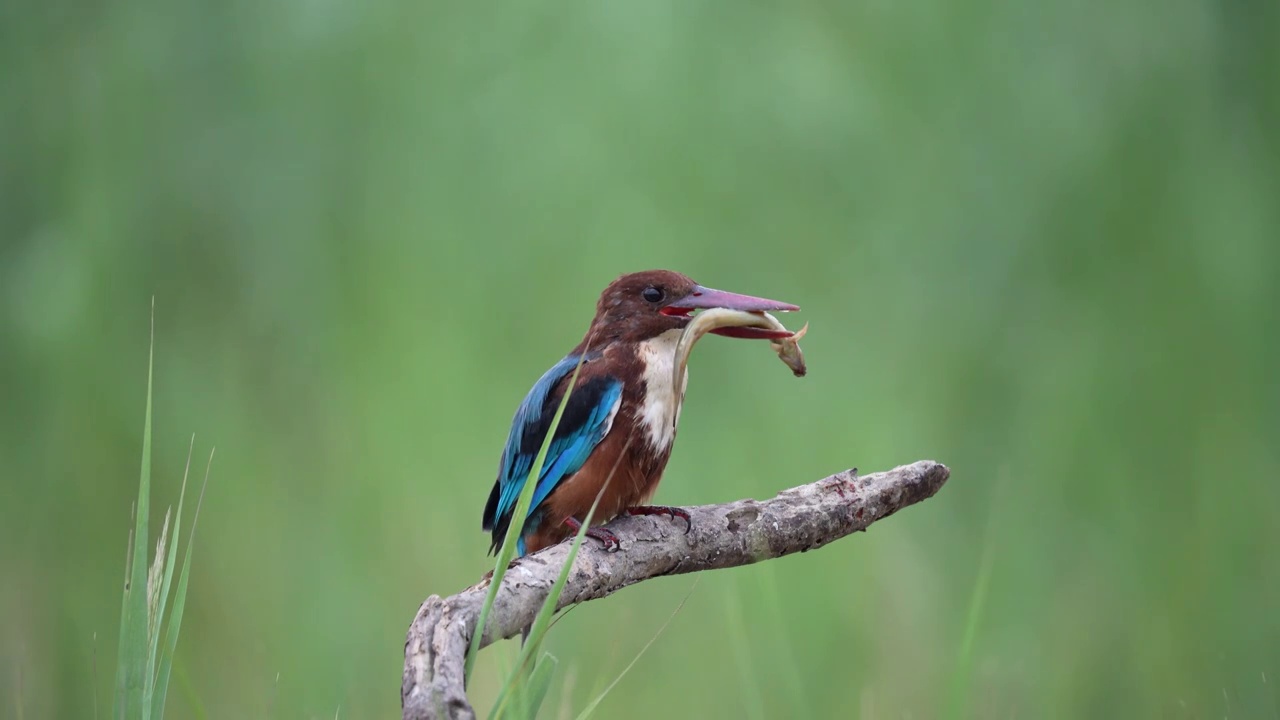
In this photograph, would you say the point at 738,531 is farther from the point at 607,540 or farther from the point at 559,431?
the point at 559,431

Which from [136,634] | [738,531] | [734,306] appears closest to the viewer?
[136,634]

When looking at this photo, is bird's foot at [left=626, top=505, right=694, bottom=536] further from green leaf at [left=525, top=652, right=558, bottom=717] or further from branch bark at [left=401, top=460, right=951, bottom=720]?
green leaf at [left=525, top=652, right=558, bottom=717]

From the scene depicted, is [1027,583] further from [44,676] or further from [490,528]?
[44,676]

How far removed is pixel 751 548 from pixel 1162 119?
7.88ft

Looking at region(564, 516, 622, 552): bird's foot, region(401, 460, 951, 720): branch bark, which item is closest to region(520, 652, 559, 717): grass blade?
region(401, 460, 951, 720): branch bark

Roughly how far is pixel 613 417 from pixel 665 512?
0.20m

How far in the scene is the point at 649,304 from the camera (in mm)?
2031

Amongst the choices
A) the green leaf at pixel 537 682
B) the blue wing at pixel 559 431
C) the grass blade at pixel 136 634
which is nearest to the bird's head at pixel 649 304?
the blue wing at pixel 559 431

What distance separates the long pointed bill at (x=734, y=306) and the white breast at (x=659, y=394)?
58mm

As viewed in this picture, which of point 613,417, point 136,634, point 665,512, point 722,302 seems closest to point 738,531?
point 665,512

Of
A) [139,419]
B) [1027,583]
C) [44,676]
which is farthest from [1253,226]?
[44,676]

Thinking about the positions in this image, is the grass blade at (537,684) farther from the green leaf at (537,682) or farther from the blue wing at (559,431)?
the blue wing at (559,431)

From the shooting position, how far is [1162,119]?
337 centimetres

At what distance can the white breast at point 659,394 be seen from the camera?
1.96 metres
